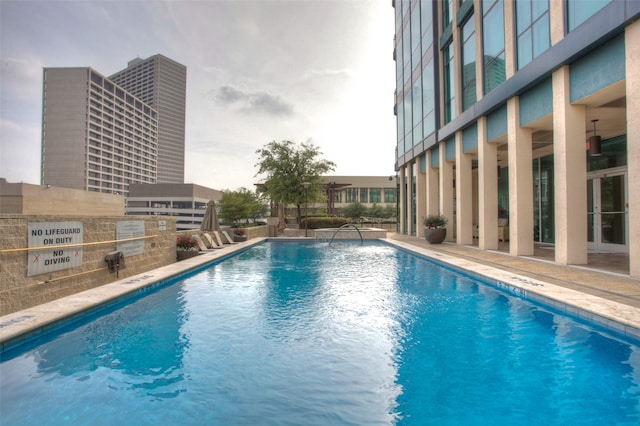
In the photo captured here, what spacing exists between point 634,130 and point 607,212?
6.92 m

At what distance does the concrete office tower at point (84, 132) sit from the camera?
12100cm

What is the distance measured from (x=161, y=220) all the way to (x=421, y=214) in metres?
16.1

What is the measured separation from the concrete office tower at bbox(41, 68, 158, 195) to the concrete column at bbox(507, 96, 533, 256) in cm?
13958

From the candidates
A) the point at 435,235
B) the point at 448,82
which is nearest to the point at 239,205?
the point at 435,235

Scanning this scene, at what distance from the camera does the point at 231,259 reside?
44.0ft

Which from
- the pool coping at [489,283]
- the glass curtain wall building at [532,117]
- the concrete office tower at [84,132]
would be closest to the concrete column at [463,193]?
the glass curtain wall building at [532,117]

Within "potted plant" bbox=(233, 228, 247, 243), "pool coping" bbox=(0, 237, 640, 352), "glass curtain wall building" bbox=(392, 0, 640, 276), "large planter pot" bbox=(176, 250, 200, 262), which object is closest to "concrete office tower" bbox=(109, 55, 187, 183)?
"potted plant" bbox=(233, 228, 247, 243)

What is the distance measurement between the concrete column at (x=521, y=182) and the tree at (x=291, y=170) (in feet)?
59.4

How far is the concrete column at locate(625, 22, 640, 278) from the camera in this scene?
22.1 ft

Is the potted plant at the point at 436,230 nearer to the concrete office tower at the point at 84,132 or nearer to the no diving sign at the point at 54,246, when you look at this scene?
the no diving sign at the point at 54,246

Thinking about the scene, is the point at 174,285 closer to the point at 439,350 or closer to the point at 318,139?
the point at 439,350

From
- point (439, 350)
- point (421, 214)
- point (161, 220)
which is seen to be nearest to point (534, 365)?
point (439, 350)

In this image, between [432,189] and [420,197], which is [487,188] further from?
[420,197]

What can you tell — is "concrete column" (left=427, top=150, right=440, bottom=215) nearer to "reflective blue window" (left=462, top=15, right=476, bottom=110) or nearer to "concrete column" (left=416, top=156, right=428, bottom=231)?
"concrete column" (left=416, top=156, right=428, bottom=231)
